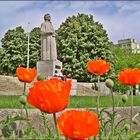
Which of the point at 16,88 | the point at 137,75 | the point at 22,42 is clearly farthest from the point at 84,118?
the point at 22,42

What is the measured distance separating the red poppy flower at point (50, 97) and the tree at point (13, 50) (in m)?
50.5

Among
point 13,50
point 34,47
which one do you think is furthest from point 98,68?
point 34,47

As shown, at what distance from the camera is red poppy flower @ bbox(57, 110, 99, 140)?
4.80 ft

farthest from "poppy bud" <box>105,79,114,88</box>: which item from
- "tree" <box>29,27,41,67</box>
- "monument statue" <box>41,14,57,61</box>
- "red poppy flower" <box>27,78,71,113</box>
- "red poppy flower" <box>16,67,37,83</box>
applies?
"tree" <box>29,27,41,67</box>

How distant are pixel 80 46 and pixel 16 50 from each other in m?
11.4

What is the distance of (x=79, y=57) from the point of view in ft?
151

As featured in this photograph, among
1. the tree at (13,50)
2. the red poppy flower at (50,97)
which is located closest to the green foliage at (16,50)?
the tree at (13,50)

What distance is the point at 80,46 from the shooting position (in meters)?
46.8

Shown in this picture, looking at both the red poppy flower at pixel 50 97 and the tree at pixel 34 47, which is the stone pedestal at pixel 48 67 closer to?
the red poppy flower at pixel 50 97

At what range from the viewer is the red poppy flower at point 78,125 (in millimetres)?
1464

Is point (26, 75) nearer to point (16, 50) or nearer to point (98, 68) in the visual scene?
point (98, 68)

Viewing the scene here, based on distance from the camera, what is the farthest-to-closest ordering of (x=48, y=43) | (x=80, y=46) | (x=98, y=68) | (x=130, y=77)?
(x=80, y=46)
(x=48, y=43)
(x=98, y=68)
(x=130, y=77)

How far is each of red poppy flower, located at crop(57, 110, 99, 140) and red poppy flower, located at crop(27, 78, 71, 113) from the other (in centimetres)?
5

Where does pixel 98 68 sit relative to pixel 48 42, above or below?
below
